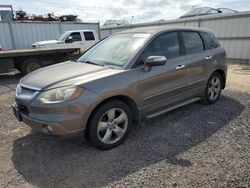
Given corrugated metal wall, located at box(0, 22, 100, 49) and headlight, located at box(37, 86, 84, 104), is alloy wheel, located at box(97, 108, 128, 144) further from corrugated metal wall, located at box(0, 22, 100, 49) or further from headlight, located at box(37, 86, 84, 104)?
corrugated metal wall, located at box(0, 22, 100, 49)

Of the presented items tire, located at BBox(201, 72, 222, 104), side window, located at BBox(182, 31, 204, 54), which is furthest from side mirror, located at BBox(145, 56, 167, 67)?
tire, located at BBox(201, 72, 222, 104)

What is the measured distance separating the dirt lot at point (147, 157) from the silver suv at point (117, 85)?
0.34 m

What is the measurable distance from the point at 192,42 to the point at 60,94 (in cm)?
296

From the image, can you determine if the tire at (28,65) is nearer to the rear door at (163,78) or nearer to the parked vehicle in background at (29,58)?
the parked vehicle in background at (29,58)

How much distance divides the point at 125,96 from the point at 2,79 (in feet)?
25.6

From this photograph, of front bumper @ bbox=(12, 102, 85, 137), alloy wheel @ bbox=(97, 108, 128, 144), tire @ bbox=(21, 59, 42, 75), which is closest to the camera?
front bumper @ bbox=(12, 102, 85, 137)

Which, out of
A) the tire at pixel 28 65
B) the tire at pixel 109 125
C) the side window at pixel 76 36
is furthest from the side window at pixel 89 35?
the tire at pixel 109 125

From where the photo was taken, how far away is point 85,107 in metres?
3.15

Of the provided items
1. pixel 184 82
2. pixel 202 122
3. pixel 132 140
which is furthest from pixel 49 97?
pixel 202 122

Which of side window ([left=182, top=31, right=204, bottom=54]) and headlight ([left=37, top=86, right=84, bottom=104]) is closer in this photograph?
headlight ([left=37, top=86, right=84, bottom=104])

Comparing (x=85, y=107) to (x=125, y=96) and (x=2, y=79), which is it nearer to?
(x=125, y=96)

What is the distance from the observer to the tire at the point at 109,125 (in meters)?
3.31

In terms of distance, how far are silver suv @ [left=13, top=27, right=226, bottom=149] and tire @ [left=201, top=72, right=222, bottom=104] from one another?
164mm

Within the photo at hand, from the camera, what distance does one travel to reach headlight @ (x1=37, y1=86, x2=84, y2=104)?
310 centimetres
